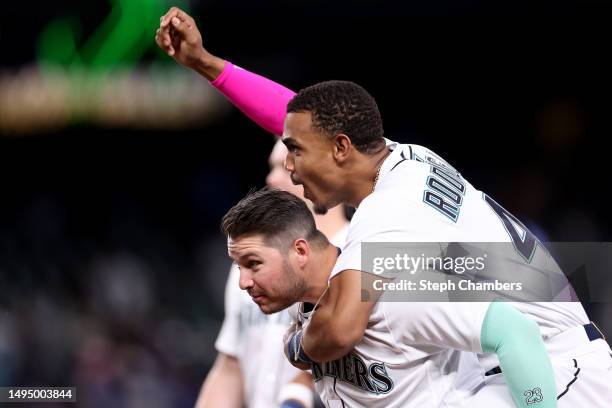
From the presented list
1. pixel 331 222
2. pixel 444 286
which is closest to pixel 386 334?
pixel 444 286

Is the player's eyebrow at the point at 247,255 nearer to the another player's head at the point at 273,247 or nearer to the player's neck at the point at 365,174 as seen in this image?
the another player's head at the point at 273,247

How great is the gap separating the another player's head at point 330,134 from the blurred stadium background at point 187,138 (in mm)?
5840

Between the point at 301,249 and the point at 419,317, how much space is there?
A: 20.5 inches

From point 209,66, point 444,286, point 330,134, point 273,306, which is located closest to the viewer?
point 444,286

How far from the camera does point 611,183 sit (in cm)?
939

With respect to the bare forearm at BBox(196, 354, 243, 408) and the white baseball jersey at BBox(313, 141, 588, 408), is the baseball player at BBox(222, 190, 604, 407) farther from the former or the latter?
the bare forearm at BBox(196, 354, 243, 408)

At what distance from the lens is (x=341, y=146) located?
129 inches

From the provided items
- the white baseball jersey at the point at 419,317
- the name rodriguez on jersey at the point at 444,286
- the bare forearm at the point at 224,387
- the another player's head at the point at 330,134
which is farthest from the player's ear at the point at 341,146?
the bare forearm at the point at 224,387

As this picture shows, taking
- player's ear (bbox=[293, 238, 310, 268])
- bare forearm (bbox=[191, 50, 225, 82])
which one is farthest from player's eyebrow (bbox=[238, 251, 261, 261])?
bare forearm (bbox=[191, 50, 225, 82])

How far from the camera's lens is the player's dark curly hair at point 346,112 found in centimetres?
329

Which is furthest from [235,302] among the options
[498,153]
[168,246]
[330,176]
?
[168,246]

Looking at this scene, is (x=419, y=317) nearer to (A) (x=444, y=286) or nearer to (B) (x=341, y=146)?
(A) (x=444, y=286)

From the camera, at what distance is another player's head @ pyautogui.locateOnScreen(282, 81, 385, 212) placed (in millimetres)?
3289

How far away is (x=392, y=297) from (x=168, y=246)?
8.18m
